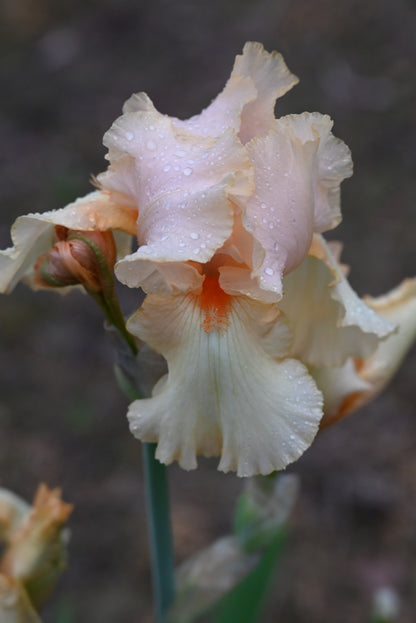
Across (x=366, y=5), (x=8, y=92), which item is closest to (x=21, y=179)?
(x=8, y=92)

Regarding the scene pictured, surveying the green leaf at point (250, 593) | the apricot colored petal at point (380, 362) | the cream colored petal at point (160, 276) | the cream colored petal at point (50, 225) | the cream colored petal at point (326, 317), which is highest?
the cream colored petal at point (50, 225)

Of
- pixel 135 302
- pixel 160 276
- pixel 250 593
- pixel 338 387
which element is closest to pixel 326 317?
pixel 338 387

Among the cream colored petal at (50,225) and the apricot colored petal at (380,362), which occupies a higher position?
the cream colored petal at (50,225)

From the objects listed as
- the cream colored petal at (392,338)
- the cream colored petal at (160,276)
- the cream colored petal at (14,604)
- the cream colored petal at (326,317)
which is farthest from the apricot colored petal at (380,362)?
the cream colored petal at (14,604)

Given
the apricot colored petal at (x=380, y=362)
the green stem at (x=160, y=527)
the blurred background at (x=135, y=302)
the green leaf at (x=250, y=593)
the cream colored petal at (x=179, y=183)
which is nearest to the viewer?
the cream colored petal at (x=179, y=183)

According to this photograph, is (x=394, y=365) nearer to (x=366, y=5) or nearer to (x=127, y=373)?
(x=127, y=373)

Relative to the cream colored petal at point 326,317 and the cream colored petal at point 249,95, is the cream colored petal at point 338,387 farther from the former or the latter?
the cream colored petal at point 249,95

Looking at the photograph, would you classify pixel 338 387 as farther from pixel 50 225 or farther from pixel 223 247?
pixel 50 225
